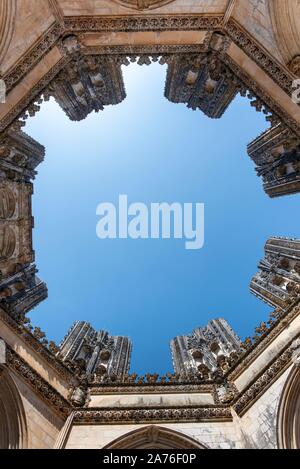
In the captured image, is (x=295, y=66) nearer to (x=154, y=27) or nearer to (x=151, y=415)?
(x=154, y=27)

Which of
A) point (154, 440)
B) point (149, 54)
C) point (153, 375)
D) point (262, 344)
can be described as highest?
point (149, 54)

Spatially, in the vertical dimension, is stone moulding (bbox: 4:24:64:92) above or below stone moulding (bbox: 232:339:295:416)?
above

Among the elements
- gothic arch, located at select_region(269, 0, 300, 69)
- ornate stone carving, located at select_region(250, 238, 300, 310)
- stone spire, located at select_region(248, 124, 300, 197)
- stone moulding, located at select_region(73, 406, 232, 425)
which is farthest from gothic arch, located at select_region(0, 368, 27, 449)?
ornate stone carving, located at select_region(250, 238, 300, 310)

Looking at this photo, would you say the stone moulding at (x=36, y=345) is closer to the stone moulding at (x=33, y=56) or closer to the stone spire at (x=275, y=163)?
the stone moulding at (x=33, y=56)

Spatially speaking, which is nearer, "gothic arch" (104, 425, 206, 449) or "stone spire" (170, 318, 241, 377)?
"gothic arch" (104, 425, 206, 449)

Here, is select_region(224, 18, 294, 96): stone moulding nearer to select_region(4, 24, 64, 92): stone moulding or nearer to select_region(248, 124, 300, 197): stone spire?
select_region(248, 124, 300, 197): stone spire

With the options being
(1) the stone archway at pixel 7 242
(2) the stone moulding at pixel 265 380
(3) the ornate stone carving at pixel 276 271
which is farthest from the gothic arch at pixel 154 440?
(3) the ornate stone carving at pixel 276 271

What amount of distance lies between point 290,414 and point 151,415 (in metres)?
3.55

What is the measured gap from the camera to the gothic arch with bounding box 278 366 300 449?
8.30 metres

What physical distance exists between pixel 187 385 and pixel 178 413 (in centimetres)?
132

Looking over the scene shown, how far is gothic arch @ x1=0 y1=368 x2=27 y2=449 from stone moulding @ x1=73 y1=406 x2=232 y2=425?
1.36m

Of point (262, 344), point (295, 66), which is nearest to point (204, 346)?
point (262, 344)

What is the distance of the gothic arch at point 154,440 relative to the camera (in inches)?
348

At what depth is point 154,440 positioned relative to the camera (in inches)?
360
